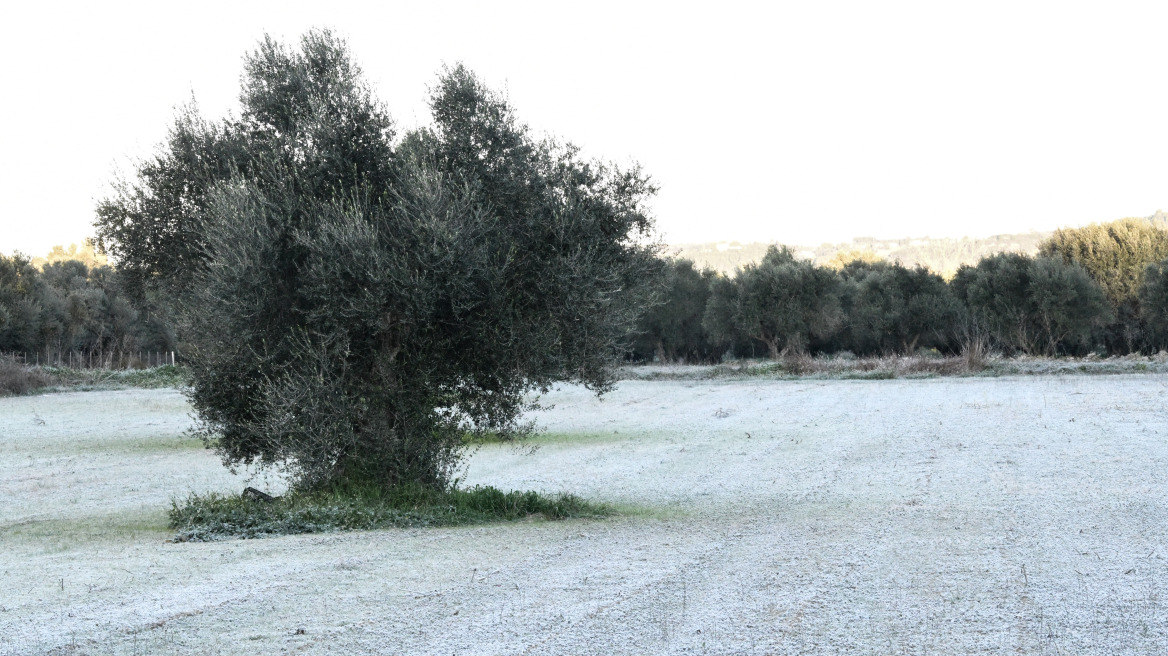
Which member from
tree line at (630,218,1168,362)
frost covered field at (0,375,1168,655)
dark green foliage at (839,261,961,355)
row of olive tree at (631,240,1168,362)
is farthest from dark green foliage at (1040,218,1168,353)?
frost covered field at (0,375,1168,655)

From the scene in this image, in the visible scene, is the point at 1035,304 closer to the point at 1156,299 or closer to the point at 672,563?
the point at 1156,299

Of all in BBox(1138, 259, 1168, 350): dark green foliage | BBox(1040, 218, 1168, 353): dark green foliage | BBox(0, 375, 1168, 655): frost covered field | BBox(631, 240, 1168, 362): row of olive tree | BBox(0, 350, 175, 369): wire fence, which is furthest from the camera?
BBox(1040, 218, 1168, 353): dark green foliage

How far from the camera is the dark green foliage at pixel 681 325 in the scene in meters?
69.2

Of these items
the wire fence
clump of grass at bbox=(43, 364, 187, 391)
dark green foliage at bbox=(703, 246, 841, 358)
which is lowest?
clump of grass at bbox=(43, 364, 187, 391)

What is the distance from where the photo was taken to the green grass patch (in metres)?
11.9

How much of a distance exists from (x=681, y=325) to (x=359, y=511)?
Answer: 2338 inches

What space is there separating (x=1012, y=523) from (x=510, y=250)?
654cm

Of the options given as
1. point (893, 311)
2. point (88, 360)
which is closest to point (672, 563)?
point (893, 311)

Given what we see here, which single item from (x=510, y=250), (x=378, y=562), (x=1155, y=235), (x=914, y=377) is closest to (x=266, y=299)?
(x=510, y=250)

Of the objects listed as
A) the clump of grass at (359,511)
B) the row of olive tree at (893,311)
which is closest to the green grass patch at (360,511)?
the clump of grass at (359,511)

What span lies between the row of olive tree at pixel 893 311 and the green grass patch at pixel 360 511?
132 feet

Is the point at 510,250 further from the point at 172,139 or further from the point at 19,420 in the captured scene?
the point at 19,420

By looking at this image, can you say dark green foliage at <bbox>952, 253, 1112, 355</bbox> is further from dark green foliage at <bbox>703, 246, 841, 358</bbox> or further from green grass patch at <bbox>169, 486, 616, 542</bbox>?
green grass patch at <bbox>169, 486, 616, 542</bbox>

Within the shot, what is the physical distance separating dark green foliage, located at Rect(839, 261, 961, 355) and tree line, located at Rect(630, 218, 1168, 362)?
0.07 metres
